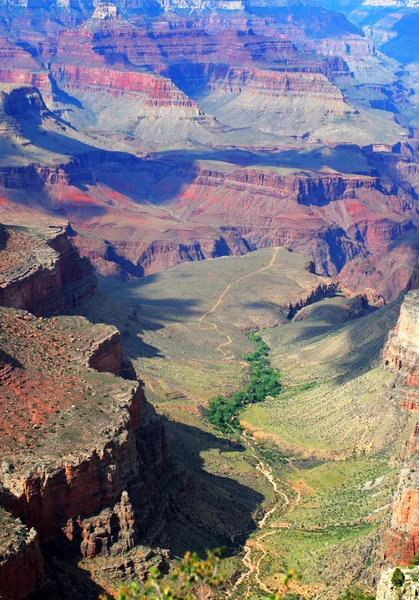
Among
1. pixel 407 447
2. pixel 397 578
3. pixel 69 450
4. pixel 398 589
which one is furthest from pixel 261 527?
pixel 398 589

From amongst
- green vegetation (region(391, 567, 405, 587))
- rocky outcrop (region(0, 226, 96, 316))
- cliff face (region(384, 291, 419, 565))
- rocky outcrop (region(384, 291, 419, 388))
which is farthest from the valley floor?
green vegetation (region(391, 567, 405, 587))

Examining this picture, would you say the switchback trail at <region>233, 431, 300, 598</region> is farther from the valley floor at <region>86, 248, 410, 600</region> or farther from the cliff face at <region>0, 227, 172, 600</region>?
the cliff face at <region>0, 227, 172, 600</region>

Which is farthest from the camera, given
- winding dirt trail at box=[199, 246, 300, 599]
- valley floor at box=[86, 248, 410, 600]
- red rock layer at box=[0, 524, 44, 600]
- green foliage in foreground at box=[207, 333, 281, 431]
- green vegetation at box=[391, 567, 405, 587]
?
green foliage in foreground at box=[207, 333, 281, 431]

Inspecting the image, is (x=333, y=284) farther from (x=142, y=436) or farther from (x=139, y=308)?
(x=142, y=436)

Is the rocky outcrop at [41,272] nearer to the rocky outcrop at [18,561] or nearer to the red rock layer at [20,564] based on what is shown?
the rocky outcrop at [18,561]

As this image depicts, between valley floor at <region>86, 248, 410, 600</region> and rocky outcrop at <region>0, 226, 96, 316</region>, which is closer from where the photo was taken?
valley floor at <region>86, 248, 410, 600</region>

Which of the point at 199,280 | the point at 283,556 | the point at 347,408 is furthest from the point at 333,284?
the point at 283,556

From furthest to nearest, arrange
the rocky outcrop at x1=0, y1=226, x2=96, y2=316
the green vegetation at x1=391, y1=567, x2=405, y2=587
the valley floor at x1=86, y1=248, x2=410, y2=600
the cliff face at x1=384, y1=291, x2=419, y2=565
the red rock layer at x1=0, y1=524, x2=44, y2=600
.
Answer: the rocky outcrop at x1=0, y1=226, x2=96, y2=316
the valley floor at x1=86, y1=248, x2=410, y2=600
the cliff face at x1=384, y1=291, x2=419, y2=565
the red rock layer at x1=0, y1=524, x2=44, y2=600
the green vegetation at x1=391, y1=567, x2=405, y2=587

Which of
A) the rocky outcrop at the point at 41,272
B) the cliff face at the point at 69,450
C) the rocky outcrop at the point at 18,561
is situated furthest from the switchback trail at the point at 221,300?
A: the rocky outcrop at the point at 18,561
